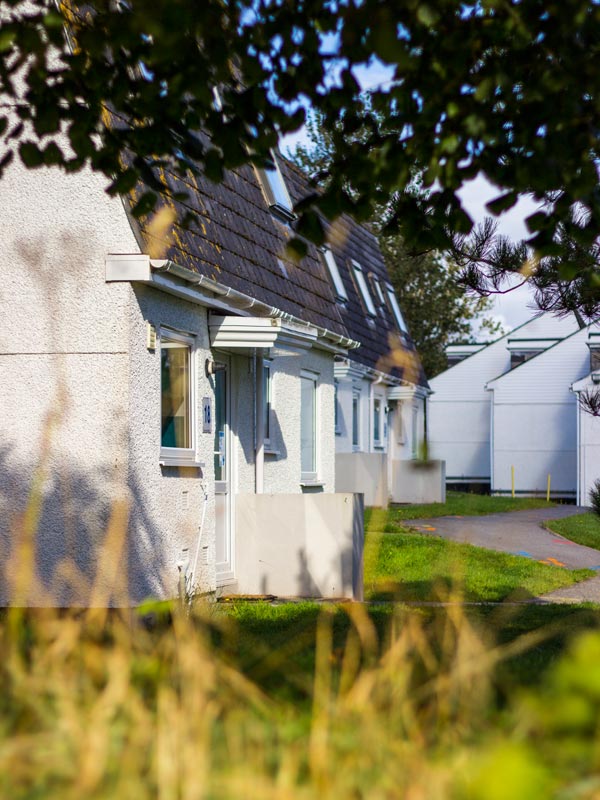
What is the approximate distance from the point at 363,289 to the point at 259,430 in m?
14.2

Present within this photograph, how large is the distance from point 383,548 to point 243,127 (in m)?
11.1

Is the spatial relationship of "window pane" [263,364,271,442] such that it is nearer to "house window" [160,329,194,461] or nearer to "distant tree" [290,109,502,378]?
"house window" [160,329,194,461]

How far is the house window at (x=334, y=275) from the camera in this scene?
76.2 ft

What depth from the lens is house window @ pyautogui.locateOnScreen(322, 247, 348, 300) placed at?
2323 cm

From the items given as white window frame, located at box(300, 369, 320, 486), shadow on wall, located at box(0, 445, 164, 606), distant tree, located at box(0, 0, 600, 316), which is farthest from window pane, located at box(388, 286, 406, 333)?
distant tree, located at box(0, 0, 600, 316)

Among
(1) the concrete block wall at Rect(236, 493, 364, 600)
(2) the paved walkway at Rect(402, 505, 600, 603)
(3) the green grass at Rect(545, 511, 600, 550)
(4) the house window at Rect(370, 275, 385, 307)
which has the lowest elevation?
(3) the green grass at Rect(545, 511, 600, 550)

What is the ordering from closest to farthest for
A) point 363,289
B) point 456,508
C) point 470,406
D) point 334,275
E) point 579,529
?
1. point 579,529
2. point 334,275
3. point 363,289
4. point 456,508
5. point 470,406

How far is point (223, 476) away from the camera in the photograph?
1269cm

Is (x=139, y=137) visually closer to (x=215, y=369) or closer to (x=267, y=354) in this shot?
(x=215, y=369)

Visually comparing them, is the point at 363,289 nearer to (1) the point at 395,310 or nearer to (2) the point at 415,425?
(1) the point at 395,310

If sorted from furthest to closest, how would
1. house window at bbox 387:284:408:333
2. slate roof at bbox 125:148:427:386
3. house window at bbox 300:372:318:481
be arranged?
house window at bbox 387:284:408:333 < house window at bbox 300:372:318:481 < slate roof at bbox 125:148:427:386

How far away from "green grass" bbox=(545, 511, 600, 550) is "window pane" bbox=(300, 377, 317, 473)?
5869 millimetres

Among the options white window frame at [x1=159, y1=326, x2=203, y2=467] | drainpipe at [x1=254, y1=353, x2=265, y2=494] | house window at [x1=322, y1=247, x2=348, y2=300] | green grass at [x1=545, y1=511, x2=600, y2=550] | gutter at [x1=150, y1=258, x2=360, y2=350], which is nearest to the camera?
gutter at [x1=150, y1=258, x2=360, y2=350]

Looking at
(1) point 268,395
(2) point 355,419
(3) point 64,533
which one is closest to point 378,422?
(2) point 355,419
